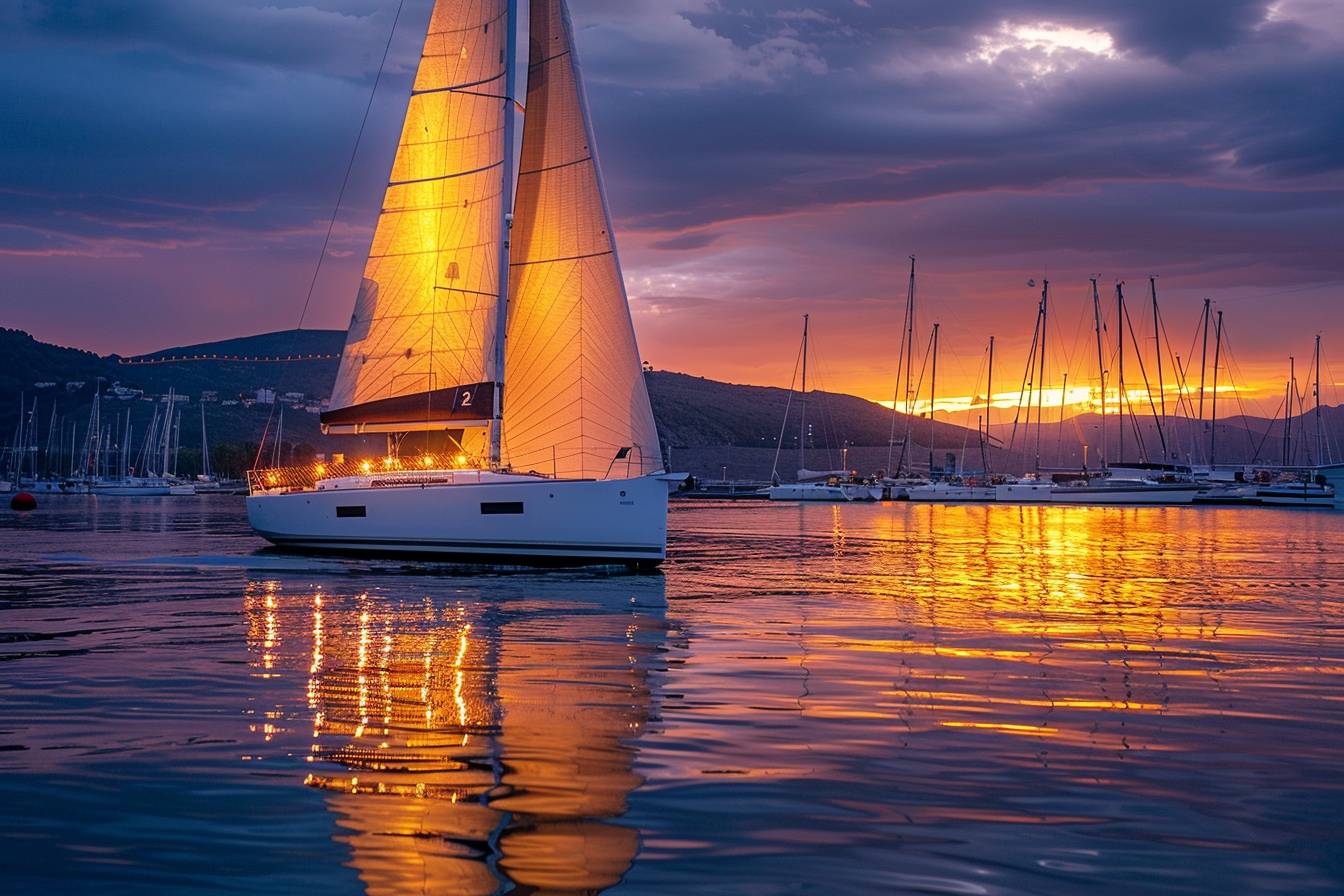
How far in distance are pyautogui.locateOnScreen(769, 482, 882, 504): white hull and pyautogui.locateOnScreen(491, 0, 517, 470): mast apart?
259 feet

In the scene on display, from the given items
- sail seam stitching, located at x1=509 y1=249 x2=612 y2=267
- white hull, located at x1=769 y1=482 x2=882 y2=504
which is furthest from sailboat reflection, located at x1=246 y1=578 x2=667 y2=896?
white hull, located at x1=769 y1=482 x2=882 y2=504

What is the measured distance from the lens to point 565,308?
2819cm

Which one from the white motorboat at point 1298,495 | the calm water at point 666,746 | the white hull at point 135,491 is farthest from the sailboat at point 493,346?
the white hull at point 135,491

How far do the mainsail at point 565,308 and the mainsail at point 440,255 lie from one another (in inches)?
25.3

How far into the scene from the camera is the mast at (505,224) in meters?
28.4

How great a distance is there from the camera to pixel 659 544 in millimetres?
27594

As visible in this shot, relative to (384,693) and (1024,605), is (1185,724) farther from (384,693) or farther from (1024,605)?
(1024,605)

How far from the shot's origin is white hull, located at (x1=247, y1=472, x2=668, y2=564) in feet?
87.8

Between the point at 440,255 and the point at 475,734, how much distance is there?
71.6ft

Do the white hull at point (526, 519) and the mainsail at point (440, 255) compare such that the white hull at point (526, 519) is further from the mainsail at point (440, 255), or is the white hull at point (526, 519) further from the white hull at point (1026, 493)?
the white hull at point (1026, 493)

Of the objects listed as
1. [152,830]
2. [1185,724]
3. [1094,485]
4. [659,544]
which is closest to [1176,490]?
[1094,485]

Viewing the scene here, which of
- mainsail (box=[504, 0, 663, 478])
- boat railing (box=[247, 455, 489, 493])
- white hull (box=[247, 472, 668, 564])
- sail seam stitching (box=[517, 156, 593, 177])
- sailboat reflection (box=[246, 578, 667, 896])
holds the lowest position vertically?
sailboat reflection (box=[246, 578, 667, 896])

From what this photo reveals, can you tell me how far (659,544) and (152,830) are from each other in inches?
819

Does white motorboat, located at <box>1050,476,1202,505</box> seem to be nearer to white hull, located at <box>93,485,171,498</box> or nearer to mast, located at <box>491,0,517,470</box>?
mast, located at <box>491,0,517,470</box>
